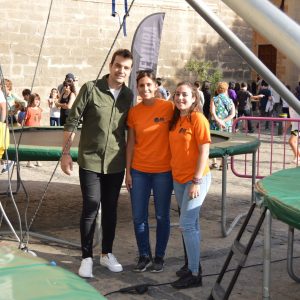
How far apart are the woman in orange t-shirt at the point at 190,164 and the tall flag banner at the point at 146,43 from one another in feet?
13.2

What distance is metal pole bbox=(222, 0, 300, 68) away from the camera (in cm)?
169

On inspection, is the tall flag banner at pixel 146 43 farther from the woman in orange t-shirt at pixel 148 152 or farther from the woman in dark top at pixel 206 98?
the woman in dark top at pixel 206 98

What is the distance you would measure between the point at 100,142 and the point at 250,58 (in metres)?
1.54

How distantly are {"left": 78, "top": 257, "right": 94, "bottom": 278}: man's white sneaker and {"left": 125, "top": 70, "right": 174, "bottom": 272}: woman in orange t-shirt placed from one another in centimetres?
47

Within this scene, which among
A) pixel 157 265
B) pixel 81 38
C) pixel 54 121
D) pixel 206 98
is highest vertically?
pixel 81 38

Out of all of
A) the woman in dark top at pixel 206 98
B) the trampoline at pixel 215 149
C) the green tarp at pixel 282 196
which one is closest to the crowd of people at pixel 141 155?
the green tarp at pixel 282 196

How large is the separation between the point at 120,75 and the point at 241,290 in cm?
180

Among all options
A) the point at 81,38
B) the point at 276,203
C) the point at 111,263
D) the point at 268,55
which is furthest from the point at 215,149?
the point at 268,55

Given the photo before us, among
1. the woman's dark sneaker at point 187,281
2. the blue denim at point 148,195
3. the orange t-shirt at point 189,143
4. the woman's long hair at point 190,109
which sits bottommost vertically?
the woman's dark sneaker at point 187,281

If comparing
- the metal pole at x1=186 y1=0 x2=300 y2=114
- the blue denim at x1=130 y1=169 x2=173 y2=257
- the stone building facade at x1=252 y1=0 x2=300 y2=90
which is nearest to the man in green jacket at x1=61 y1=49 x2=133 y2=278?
the blue denim at x1=130 y1=169 x2=173 y2=257

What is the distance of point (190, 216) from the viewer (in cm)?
502

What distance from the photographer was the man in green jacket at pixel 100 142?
204 inches

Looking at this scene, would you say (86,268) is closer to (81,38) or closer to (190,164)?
(190,164)

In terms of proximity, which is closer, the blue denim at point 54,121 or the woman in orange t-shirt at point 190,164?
the woman in orange t-shirt at point 190,164
